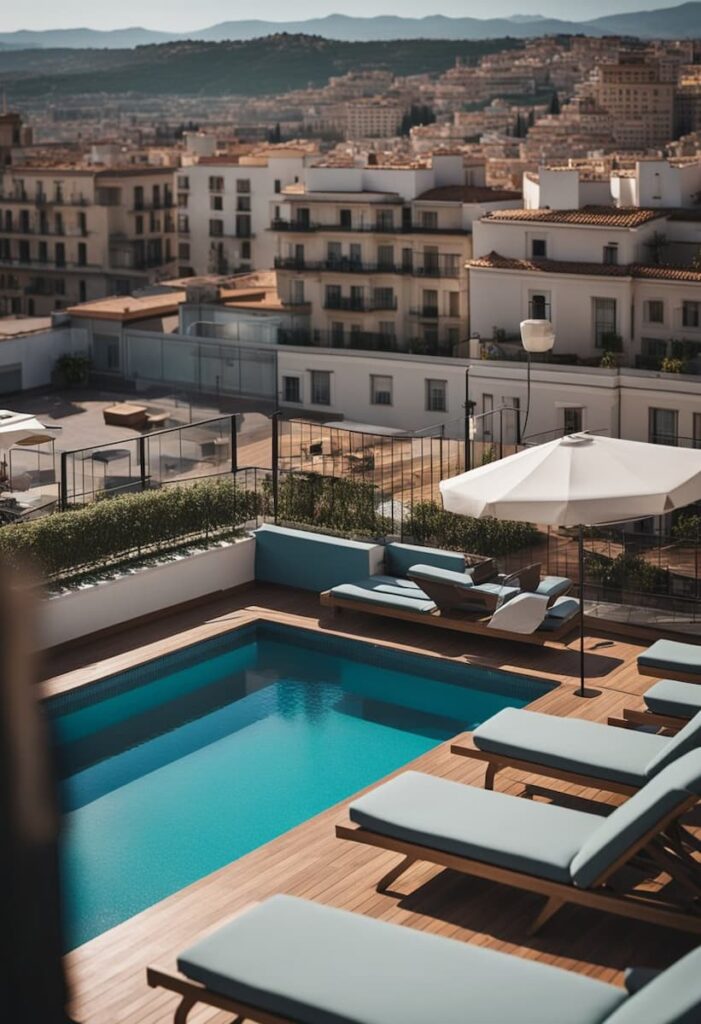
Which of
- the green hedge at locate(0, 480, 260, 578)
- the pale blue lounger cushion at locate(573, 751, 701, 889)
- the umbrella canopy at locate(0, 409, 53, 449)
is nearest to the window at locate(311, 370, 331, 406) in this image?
the umbrella canopy at locate(0, 409, 53, 449)

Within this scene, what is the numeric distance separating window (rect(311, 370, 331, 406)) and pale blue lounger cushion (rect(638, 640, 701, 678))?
1166 inches

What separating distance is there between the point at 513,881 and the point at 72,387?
3837 centimetres

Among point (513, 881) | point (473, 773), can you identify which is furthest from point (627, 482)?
point (513, 881)

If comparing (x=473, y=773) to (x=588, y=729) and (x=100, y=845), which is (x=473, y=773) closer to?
(x=588, y=729)

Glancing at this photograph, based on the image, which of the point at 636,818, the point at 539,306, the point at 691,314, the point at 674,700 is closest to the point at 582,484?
the point at 674,700

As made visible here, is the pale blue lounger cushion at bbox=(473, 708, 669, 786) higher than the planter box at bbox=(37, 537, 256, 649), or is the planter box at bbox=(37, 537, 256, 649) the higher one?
the pale blue lounger cushion at bbox=(473, 708, 669, 786)

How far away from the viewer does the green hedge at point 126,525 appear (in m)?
12.7

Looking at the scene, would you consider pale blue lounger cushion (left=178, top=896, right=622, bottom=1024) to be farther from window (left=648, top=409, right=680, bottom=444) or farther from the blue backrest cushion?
window (left=648, top=409, right=680, bottom=444)

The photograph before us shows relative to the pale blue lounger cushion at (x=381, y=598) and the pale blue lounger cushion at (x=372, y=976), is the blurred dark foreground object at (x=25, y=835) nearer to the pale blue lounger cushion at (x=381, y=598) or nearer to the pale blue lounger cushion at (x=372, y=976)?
the pale blue lounger cushion at (x=372, y=976)

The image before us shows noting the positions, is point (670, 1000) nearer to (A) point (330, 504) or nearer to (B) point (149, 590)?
(B) point (149, 590)

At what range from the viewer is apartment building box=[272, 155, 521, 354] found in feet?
133

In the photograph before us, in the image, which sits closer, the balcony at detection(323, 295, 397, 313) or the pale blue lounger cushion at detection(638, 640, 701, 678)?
the pale blue lounger cushion at detection(638, 640, 701, 678)

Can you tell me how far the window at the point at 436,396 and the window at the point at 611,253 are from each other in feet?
17.8

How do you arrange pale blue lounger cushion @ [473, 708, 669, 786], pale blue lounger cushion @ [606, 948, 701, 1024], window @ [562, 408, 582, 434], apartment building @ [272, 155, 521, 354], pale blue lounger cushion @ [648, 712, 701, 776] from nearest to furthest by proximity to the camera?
pale blue lounger cushion @ [606, 948, 701, 1024] < pale blue lounger cushion @ [648, 712, 701, 776] < pale blue lounger cushion @ [473, 708, 669, 786] < window @ [562, 408, 582, 434] < apartment building @ [272, 155, 521, 354]
